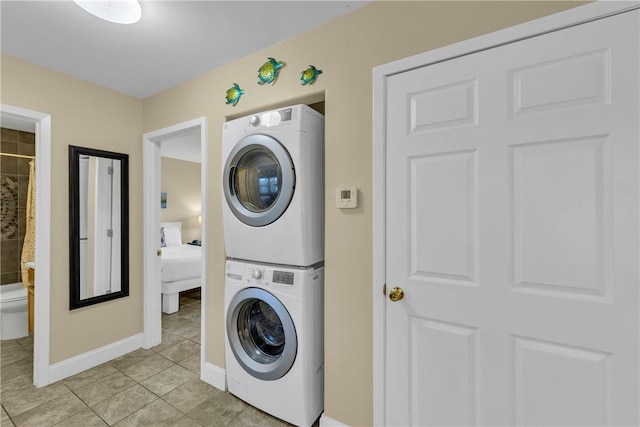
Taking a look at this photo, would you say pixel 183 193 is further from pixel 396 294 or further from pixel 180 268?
pixel 396 294

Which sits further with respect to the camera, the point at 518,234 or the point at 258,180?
the point at 258,180

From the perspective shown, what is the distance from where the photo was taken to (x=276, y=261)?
169 centimetres

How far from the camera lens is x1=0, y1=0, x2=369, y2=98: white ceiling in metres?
1.50

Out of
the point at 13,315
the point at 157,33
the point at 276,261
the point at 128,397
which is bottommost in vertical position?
the point at 128,397

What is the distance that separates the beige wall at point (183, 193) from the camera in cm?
572

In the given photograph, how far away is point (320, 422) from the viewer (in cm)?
165

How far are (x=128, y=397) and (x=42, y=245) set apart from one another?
126 centimetres

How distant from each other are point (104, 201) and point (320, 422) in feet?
7.90

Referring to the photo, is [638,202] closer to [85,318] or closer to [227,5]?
[227,5]

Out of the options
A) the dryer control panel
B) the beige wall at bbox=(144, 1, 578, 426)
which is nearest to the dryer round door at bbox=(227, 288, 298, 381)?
the beige wall at bbox=(144, 1, 578, 426)

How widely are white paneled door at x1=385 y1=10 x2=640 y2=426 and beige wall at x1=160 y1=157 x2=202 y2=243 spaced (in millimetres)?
5461

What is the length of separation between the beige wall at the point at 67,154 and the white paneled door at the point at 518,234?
2387 millimetres

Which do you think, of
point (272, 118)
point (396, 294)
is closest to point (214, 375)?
point (396, 294)

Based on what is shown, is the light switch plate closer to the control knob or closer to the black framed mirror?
the control knob
